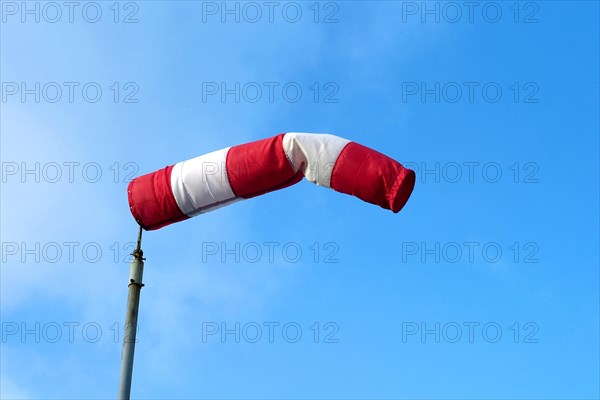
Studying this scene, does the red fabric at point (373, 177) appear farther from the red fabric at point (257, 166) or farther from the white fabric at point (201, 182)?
the white fabric at point (201, 182)

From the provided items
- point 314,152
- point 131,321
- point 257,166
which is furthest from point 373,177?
point 131,321

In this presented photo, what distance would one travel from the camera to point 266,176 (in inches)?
409

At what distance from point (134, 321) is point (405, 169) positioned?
3.83 m

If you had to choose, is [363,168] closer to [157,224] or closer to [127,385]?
[157,224]

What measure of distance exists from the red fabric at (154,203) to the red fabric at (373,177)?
7.05 feet

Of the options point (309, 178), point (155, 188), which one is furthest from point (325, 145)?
point (155, 188)

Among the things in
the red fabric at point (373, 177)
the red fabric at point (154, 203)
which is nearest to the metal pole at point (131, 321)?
the red fabric at point (154, 203)

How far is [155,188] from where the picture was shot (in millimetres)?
10555

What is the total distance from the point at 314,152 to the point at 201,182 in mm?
1524

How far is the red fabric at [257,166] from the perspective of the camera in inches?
407

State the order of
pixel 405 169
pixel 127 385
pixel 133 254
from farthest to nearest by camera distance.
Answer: pixel 405 169
pixel 133 254
pixel 127 385

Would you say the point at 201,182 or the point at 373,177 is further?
the point at 201,182

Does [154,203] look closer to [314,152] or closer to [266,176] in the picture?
[266,176]

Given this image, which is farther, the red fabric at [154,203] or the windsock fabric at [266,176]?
the red fabric at [154,203]
